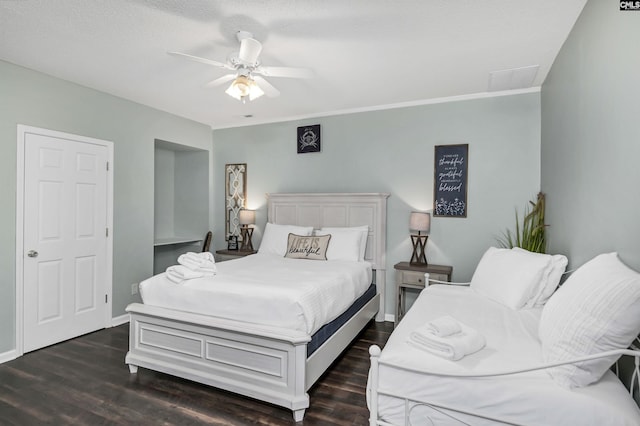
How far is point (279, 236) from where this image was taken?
4.18 m

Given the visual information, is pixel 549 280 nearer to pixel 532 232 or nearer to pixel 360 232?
pixel 532 232

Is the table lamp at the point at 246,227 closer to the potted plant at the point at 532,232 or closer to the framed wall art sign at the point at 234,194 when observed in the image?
the framed wall art sign at the point at 234,194

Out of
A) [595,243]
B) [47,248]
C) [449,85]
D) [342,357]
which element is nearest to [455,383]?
[595,243]

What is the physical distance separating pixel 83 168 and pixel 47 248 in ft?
2.79

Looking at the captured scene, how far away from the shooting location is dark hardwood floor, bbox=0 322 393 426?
82.9 inches

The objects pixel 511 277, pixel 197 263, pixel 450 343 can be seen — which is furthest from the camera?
pixel 197 263

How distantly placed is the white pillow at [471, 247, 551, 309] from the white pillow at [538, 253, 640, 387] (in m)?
0.77

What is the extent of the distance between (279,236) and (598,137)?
3.16 metres

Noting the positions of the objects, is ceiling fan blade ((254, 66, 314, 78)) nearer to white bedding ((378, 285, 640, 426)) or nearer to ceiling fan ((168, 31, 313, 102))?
ceiling fan ((168, 31, 313, 102))

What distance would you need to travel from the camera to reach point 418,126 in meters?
3.96

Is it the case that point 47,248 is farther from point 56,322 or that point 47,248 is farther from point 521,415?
point 521,415

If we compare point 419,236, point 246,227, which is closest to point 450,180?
point 419,236

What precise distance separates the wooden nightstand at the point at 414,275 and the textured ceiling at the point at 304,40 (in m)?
1.89

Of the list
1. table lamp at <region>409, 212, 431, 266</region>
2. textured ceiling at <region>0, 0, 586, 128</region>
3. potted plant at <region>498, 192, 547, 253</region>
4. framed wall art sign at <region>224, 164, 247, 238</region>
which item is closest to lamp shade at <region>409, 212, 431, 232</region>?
table lamp at <region>409, 212, 431, 266</region>
